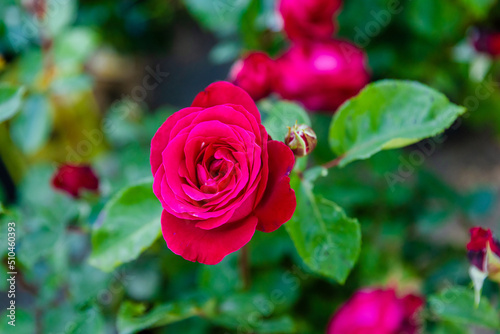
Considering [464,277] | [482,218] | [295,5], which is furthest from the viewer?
[482,218]

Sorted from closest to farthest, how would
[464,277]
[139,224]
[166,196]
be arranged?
[166,196] < [139,224] < [464,277]

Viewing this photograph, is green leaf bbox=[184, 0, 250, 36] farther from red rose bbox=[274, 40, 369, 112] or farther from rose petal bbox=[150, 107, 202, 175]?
rose petal bbox=[150, 107, 202, 175]

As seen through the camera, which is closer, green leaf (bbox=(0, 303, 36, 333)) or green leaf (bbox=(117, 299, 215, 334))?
green leaf (bbox=(117, 299, 215, 334))

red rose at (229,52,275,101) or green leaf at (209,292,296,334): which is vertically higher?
red rose at (229,52,275,101)

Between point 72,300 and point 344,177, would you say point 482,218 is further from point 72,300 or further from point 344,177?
point 72,300

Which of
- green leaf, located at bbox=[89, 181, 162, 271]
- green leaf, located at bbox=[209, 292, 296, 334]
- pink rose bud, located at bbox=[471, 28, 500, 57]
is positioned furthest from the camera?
pink rose bud, located at bbox=[471, 28, 500, 57]

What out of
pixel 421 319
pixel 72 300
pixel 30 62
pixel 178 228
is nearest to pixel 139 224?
pixel 178 228

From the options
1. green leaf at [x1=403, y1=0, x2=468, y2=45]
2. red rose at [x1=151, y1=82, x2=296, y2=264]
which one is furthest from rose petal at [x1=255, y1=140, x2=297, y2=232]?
green leaf at [x1=403, y1=0, x2=468, y2=45]
